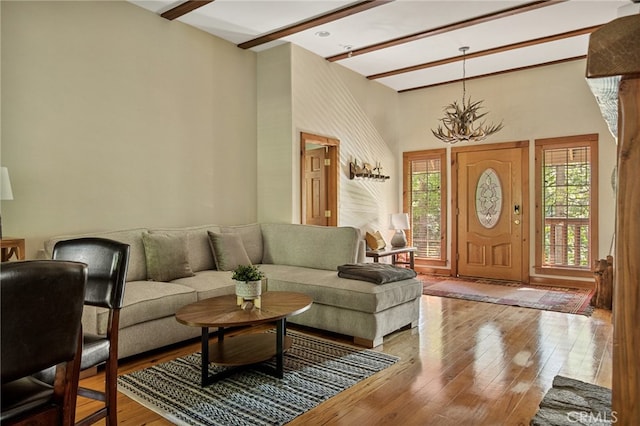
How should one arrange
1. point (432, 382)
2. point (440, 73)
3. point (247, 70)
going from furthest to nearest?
1. point (440, 73)
2. point (247, 70)
3. point (432, 382)

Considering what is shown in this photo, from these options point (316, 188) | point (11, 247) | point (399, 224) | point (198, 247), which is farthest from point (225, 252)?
point (399, 224)

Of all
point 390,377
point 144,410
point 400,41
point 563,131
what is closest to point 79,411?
point 144,410

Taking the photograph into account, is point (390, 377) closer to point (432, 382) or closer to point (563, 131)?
point (432, 382)

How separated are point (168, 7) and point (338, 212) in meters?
3.17

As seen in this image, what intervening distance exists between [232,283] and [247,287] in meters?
1.06

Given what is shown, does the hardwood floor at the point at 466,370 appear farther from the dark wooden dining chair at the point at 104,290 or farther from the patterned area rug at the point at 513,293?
the dark wooden dining chair at the point at 104,290

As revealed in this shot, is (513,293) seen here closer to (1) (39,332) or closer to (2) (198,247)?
(2) (198,247)

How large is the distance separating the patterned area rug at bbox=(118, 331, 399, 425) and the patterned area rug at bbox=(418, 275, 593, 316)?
2560 millimetres

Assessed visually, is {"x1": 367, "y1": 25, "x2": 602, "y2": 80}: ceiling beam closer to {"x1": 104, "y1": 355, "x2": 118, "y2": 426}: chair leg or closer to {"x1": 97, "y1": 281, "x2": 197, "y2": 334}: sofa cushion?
{"x1": 97, "y1": 281, "x2": 197, "y2": 334}: sofa cushion

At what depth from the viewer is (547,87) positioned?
618cm

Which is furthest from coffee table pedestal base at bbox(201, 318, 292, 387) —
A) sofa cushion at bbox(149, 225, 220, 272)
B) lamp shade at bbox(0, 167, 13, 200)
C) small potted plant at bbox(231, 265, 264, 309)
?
lamp shade at bbox(0, 167, 13, 200)

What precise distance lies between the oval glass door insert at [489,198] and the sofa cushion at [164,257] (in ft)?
15.4

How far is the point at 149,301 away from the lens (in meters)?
3.30

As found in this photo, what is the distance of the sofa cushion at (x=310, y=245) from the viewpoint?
457 cm
